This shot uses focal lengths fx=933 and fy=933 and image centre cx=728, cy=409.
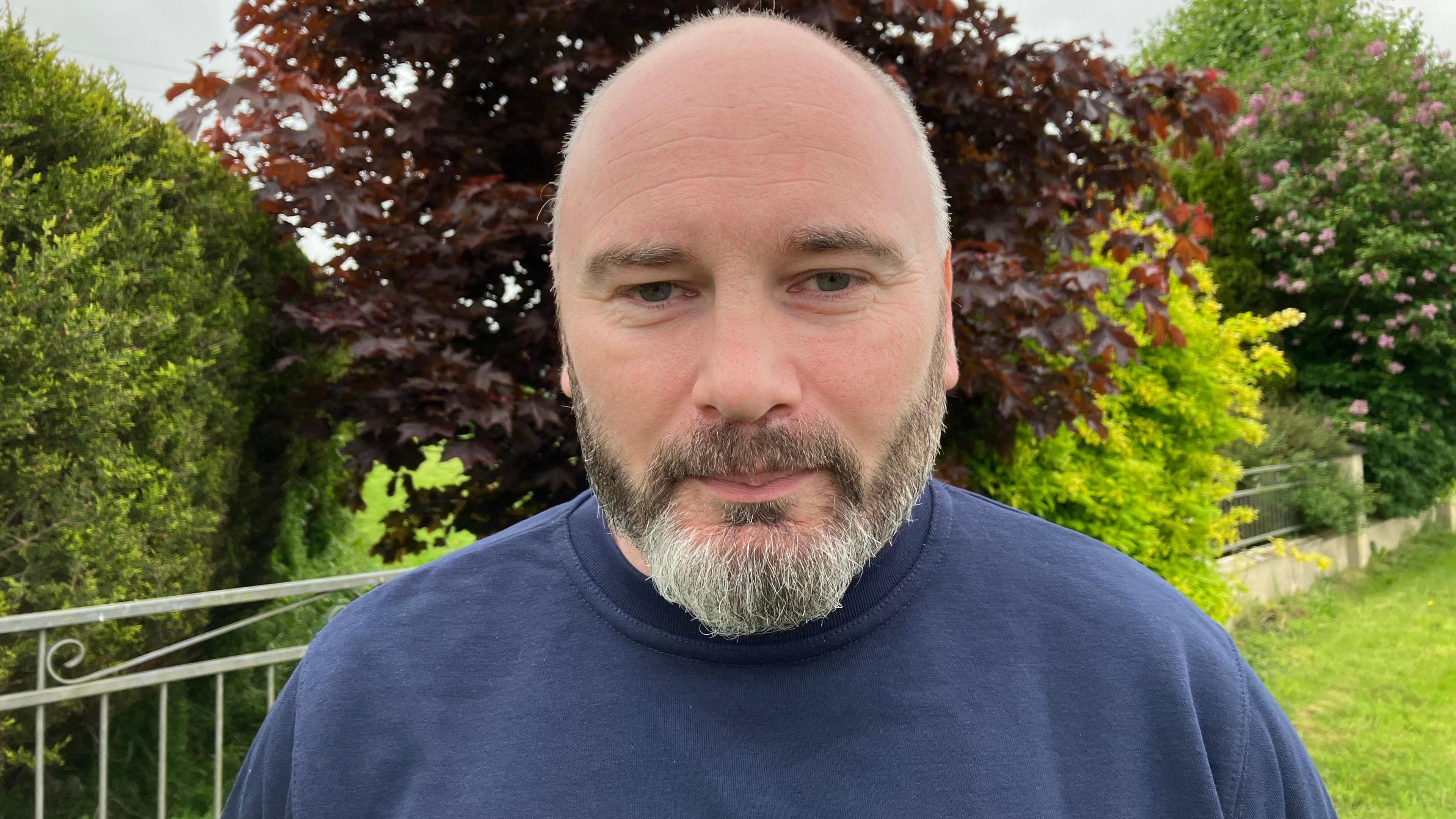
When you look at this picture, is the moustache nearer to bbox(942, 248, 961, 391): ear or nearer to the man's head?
the man's head

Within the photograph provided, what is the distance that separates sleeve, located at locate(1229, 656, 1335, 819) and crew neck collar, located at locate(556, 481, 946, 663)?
419 millimetres

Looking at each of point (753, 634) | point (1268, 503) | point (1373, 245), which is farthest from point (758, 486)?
point (1373, 245)

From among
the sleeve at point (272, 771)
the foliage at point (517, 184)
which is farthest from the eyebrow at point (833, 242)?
the foliage at point (517, 184)

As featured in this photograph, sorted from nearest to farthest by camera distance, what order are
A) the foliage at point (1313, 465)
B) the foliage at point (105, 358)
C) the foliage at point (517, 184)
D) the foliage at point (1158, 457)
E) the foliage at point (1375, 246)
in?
1. the foliage at point (105, 358)
2. the foliage at point (517, 184)
3. the foliage at point (1158, 457)
4. the foliage at point (1313, 465)
5. the foliage at point (1375, 246)

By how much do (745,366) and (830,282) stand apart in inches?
6.0

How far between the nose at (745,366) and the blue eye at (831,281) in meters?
0.06

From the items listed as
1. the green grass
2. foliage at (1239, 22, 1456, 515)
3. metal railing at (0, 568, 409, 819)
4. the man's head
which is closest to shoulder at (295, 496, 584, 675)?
the man's head

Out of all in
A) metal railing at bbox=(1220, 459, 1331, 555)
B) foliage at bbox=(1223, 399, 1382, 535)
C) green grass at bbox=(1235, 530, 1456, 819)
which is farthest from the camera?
foliage at bbox=(1223, 399, 1382, 535)

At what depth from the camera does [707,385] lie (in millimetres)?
1035

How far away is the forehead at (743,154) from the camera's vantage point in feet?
3.45

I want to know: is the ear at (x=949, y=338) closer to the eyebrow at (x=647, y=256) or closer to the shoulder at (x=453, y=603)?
the eyebrow at (x=647, y=256)

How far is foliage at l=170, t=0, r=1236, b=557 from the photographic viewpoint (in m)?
2.83

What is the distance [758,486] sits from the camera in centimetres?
106

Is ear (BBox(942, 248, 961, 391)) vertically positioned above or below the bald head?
below
